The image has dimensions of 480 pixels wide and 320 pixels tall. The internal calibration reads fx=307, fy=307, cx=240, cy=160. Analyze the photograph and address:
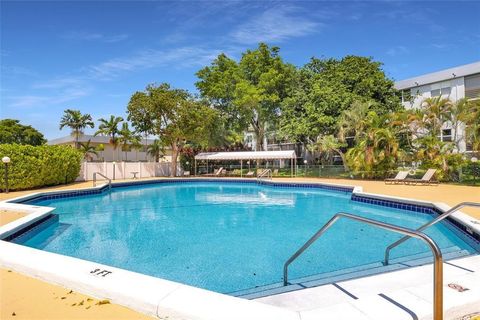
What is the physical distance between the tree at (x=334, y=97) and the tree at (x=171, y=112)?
8.21m

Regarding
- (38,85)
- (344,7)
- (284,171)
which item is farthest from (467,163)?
(38,85)

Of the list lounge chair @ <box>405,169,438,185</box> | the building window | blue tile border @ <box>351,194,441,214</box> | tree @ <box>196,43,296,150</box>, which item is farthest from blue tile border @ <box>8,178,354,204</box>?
the building window

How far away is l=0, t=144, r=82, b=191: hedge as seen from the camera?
16.8 meters

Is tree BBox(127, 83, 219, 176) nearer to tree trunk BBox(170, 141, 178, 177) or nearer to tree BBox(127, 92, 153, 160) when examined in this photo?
tree BBox(127, 92, 153, 160)

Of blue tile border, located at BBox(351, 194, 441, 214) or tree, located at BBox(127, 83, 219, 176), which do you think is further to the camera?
tree, located at BBox(127, 83, 219, 176)

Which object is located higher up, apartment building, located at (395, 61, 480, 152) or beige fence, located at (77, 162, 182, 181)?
apartment building, located at (395, 61, 480, 152)

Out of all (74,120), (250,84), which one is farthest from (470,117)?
(74,120)

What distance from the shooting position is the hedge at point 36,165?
1683cm

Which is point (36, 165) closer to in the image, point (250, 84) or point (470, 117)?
point (250, 84)

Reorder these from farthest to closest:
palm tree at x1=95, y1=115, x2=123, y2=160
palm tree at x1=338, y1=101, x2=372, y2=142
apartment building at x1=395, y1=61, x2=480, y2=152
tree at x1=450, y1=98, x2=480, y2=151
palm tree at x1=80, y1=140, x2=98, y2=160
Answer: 1. palm tree at x1=95, y1=115, x2=123, y2=160
2. palm tree at x1=80, y1=140, x2=98, y2=160
3. apartment building at x1=395, y1=61, x2=480, y2=152
4. palm tree at x1=338, y1=101, x2=372, y2=142
5. tree at x1=450, y1=98, x2=480, y2=151

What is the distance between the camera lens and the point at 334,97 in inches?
1103

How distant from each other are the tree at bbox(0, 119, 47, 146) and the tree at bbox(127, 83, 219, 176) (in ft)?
92.4

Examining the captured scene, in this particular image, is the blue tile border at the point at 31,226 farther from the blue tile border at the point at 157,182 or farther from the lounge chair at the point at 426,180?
the lounge chair at the point at 426,180

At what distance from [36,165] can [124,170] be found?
10175 millimetres
